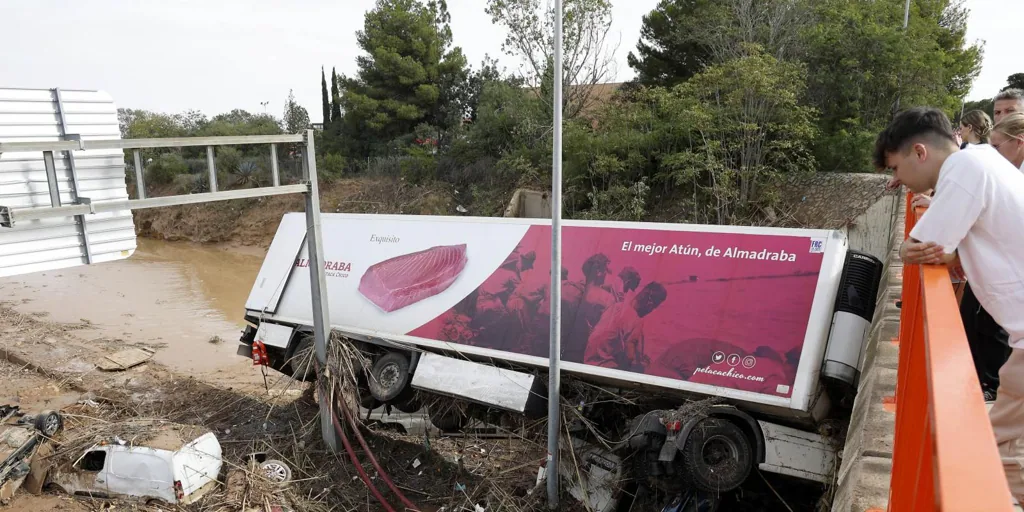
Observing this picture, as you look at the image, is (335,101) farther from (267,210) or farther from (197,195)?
(197,195)

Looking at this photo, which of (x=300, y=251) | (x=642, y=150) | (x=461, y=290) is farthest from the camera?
(x=642, y=150)

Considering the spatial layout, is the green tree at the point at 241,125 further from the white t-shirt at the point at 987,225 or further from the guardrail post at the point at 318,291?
the white t-shirt at the point at 987,225

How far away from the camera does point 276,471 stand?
8180mm

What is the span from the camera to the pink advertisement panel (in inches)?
241

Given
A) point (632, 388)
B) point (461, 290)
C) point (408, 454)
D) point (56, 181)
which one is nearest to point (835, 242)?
point (632, 388)

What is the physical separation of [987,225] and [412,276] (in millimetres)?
7221

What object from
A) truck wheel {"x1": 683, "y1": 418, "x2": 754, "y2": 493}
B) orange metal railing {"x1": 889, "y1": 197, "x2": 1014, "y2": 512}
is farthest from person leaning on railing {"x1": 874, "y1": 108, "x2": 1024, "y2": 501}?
truck wheel {"x1": 683, "y1": 418, "x2": 754, "y2": 493}

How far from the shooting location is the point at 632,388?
6.84 meters

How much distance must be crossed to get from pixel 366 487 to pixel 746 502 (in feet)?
16.2

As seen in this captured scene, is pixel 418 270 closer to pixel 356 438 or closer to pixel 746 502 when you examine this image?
pixel 356 438

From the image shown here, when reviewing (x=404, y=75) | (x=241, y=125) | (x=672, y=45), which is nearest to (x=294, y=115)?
(x=241, y=125)

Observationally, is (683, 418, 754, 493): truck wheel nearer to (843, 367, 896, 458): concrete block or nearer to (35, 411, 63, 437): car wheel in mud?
(843, 367, 896, 458): concrete block

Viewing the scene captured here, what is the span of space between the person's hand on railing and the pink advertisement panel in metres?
3.75

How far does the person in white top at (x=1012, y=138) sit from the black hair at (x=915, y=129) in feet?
3.45
